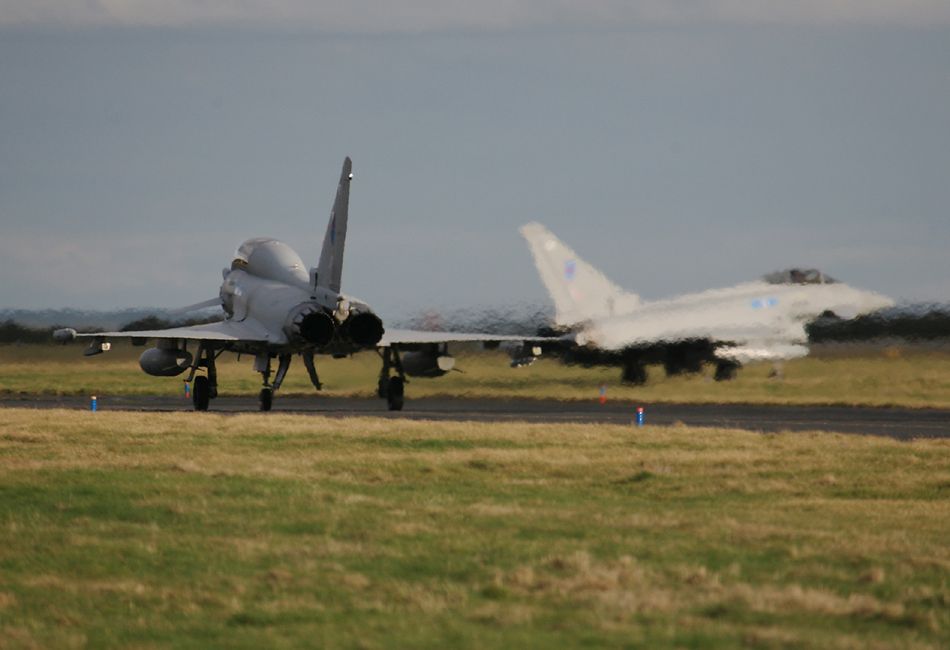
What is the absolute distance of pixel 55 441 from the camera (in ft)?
95.2

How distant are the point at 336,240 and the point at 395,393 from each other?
480 centimetres

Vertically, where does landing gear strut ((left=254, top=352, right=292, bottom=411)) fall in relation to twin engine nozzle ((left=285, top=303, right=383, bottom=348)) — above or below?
below

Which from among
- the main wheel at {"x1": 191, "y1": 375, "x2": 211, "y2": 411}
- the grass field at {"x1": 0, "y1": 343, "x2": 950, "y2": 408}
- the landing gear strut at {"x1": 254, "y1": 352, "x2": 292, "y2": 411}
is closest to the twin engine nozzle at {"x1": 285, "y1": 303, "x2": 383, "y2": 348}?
the landing gear strut at {"x1": 254, "y1": 352, "x2": 292, "y2": 411}

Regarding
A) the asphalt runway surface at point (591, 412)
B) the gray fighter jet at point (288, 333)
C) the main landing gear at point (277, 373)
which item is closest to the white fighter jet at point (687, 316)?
the asphalt runway surface at point (591, 412)

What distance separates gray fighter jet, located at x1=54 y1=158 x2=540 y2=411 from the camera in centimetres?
4106

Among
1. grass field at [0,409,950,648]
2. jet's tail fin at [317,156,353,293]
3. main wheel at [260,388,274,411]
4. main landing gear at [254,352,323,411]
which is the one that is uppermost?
jet's tail fin at [317,156,353,293]

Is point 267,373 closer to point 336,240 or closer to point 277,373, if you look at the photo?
point 277,373

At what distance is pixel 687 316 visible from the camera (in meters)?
53.8

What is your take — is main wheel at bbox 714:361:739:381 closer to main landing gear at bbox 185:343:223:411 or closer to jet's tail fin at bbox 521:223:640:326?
jet's tail fin at bbox 521:223:640:326

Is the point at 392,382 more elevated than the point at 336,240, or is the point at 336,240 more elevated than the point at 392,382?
the point at 336,240

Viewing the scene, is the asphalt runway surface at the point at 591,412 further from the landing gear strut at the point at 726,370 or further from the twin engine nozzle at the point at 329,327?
the landing gear strut at the point at 726,370

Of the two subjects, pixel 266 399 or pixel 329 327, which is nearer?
pixel 329 327

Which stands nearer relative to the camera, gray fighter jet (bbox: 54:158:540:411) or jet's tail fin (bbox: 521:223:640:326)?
gray fighter jet (bbox: 54:158:540:411)

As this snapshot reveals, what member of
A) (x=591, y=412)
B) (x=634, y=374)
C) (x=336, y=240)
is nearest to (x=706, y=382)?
(x=634, y=374)
